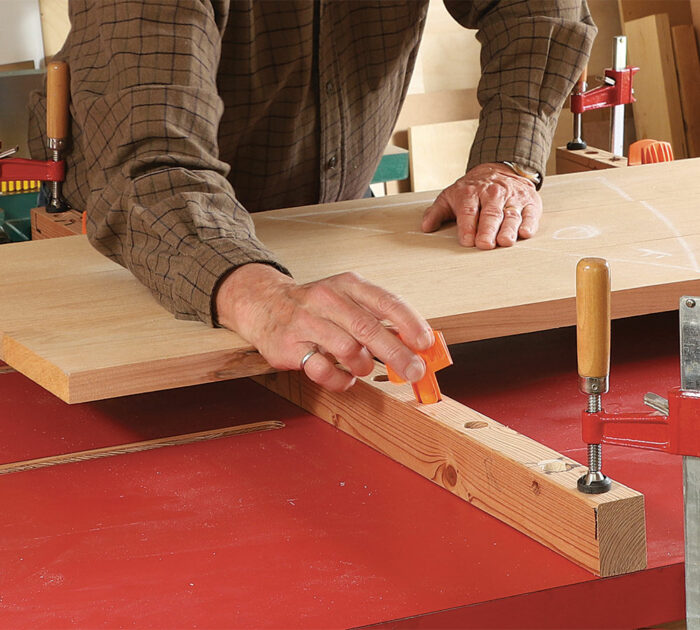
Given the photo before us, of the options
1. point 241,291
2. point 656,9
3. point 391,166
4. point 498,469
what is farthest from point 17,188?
point 656,9

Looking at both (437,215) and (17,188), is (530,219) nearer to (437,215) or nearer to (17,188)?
(437,215)

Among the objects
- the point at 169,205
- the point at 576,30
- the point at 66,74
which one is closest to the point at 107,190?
the point at 169,205

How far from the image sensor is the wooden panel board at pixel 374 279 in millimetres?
1207

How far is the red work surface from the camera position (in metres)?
0.88

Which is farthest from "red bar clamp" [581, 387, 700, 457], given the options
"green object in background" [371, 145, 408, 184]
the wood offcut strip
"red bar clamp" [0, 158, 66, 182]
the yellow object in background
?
"green object in background" [371, 145, 408, 184]

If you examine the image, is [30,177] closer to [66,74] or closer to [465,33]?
[66,74]

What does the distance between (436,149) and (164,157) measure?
301 cm

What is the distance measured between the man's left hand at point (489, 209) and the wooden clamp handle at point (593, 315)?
0.69 meters

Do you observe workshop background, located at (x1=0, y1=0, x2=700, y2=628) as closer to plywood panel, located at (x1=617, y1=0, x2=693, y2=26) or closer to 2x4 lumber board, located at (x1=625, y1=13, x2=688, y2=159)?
2x4 lumber board, located at (x1=625, y1=13, x2=688, y2=159)

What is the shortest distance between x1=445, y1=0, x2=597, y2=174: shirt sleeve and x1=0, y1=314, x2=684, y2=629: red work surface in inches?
26.5

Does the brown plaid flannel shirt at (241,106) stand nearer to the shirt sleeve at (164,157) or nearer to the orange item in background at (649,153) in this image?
the shirt sleeve at (164,157)

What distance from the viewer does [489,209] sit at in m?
1.63

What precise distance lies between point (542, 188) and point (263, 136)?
1.82 ft

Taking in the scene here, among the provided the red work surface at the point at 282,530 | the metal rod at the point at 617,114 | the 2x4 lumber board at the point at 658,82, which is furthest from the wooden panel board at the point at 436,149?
the red work surface at the point at 282,530
